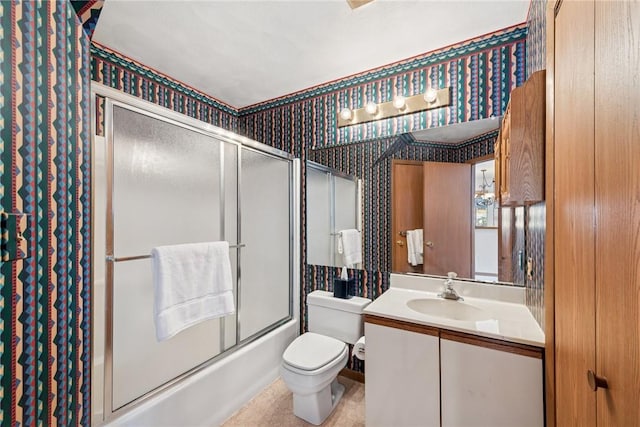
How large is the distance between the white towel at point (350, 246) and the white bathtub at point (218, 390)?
0.82m

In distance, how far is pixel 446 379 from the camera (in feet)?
4.24

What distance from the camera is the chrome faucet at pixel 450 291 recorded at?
1.65 meters

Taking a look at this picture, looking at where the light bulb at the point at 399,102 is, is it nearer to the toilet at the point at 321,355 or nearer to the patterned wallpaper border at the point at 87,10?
the toilet at the point at 321,355

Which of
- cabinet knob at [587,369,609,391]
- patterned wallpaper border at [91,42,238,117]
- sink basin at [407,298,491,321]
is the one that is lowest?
sink basin at [407,298,491,321]

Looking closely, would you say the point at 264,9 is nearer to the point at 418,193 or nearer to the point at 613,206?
the point at 418,193

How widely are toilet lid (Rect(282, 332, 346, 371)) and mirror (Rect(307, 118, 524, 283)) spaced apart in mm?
600

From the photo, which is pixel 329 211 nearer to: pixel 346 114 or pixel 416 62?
pixel 346 114

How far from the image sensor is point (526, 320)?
4.43 feet

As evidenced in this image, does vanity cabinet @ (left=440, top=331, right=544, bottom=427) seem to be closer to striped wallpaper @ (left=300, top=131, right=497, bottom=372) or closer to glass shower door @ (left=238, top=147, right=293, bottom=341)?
striped wallpaper @ (left=300, top=131, right=497, bottom=372)

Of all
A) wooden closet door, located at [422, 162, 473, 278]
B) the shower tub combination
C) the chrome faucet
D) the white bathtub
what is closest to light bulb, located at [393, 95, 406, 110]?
wooden closet door, located at [422, 162, 473, 278]

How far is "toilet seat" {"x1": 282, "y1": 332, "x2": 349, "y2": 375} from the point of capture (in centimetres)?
169

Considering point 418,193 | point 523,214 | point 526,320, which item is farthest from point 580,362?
point 418,193

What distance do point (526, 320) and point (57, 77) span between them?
7.16 feet

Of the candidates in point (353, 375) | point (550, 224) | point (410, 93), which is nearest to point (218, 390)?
point (353, 375)
